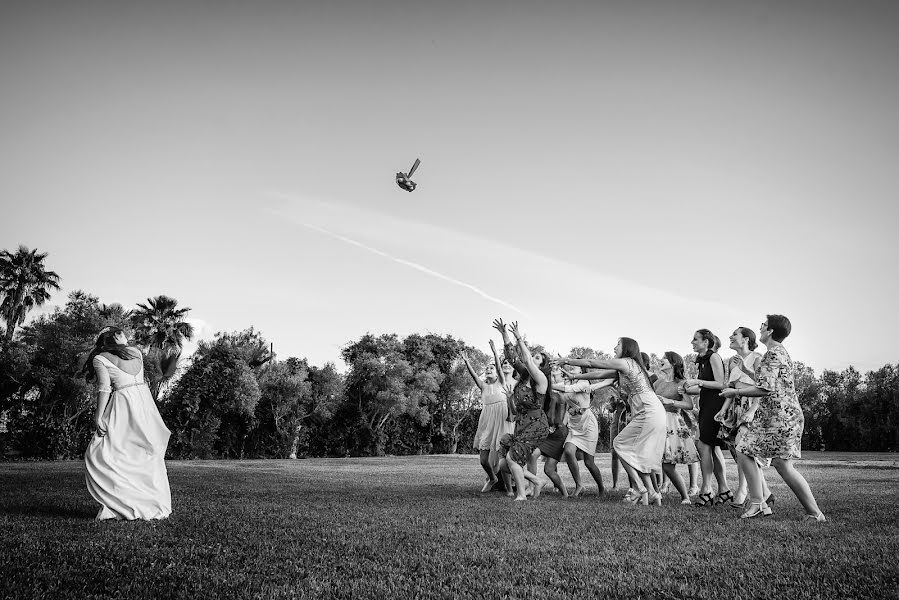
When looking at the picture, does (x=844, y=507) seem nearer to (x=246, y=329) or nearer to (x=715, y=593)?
(x=715, y=593)

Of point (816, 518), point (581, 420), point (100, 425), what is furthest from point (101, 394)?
point (816, 518)

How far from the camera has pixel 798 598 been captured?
4.40 m

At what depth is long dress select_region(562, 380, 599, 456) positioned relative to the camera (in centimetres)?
1184

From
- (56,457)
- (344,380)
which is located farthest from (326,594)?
(344,380)

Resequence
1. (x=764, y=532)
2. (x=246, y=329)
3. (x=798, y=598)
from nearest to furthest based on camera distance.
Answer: (x=798, y=598) → (x=764, y=532) → (x=246, y=329)

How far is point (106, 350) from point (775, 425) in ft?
29.1

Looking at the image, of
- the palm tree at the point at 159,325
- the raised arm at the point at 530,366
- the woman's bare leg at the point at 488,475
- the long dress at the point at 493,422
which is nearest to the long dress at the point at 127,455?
the raised arm at the point at 530,366

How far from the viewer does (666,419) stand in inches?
435

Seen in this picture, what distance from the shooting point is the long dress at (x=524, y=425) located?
1069cm

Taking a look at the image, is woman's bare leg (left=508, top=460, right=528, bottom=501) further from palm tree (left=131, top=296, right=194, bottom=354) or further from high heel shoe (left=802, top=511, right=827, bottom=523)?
palm tree (left=131, top=296, right=194, bottom=354)

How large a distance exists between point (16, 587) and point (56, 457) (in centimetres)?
3597

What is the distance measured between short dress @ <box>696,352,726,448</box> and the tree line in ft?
63.5

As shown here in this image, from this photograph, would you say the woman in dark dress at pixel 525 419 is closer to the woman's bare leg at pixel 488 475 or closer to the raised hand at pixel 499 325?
the raised hand at pixel 499 325

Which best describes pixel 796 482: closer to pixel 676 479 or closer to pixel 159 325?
pixel 676 479
